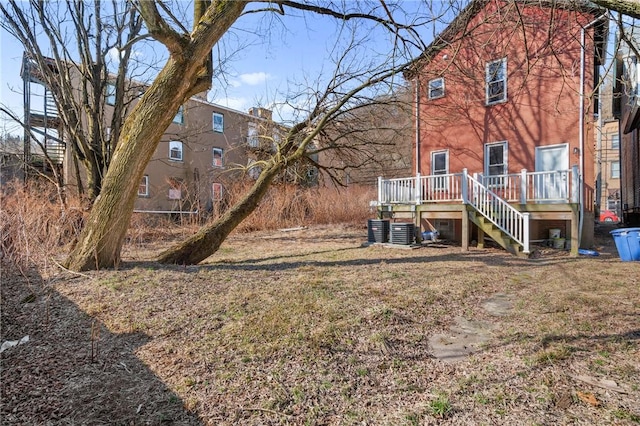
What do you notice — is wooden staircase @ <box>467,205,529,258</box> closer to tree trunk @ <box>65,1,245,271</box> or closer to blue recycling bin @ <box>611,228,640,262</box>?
blue recycling bin @ <box>611,228,640,262</box>

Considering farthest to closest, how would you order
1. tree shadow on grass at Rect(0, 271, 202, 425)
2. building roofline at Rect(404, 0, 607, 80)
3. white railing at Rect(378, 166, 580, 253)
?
white railing at Rect(378, 166, 580, 253) → building roofline at Rect(404, 0, 607, 80) → tree shadow on grass at Rect(0, 271, 202, 425)

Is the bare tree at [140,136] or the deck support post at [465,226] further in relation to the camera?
the deck support post at [465,226]

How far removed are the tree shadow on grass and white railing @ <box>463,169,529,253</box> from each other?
8.17m

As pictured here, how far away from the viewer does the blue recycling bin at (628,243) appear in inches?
293

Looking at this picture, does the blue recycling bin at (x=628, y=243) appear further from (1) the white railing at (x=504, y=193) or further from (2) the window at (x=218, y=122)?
(2) the window at (x=218, y=122)

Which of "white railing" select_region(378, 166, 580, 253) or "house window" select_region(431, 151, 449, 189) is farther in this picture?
"house window" select_region(431, 151, 449, 189)

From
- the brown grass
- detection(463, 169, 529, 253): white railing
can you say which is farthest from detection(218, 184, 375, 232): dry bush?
the brown grass

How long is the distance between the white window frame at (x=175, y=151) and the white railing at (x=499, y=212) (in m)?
17.3

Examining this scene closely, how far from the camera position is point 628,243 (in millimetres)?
7527

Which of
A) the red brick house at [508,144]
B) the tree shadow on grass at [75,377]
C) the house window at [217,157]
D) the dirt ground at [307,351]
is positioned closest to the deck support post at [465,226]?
the red brick house at [508,144]

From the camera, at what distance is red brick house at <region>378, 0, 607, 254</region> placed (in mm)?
8664

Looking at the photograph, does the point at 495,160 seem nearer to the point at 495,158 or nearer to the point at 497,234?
the point at 495,158

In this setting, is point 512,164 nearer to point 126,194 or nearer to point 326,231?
point 326,231

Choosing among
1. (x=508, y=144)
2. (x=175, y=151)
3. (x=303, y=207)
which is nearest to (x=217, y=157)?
(x=175, y=151)
